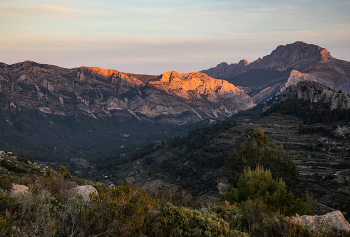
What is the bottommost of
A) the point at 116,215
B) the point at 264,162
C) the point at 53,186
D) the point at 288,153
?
the point at 288,153

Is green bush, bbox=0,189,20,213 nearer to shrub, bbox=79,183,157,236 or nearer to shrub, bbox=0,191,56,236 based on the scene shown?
shrub, bbox=0,191,56,236

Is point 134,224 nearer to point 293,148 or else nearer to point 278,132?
point 293,148

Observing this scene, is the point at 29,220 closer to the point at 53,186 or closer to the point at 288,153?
the point at 53,186

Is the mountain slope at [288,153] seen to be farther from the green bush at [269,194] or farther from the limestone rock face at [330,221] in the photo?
the limestone rock face at [330,221]

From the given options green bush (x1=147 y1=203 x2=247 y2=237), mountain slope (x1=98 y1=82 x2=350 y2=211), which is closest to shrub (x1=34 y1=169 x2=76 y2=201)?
green bush (x1=147 y1=203 x2=247 y2=237)

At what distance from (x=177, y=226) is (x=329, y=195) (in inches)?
2566

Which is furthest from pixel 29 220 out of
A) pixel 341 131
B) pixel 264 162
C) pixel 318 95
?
pixel 318 95

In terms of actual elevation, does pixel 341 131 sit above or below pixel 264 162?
above

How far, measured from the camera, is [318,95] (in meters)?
142

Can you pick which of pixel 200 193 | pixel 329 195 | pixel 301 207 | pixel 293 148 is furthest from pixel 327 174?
pixel 301 207

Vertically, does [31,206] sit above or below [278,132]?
above

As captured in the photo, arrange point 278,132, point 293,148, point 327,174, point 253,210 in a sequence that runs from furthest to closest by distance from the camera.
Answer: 1. point 278,132
2. point 293,148
3. point 327,174
4. point 253,210

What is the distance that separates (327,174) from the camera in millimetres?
74688

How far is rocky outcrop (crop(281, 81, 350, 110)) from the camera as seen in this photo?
399 feet
